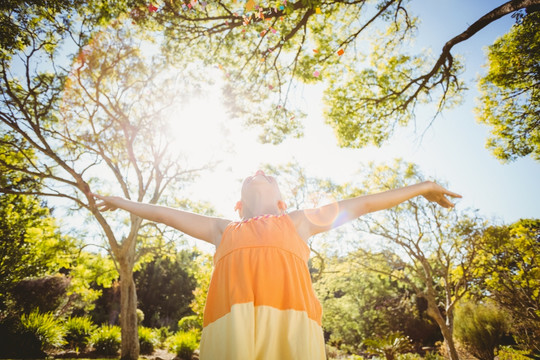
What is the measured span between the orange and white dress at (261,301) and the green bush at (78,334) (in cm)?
1475

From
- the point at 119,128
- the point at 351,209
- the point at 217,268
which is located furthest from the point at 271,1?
the point at 119,128

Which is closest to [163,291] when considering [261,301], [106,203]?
[106,203]

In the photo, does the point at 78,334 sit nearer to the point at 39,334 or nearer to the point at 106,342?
the point at 106,342

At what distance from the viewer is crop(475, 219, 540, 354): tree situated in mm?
8446

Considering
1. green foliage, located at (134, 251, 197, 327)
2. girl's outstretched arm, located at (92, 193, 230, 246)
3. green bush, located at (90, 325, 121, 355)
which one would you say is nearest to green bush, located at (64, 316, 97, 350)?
green bush, located at (90, 325, 121, 355)

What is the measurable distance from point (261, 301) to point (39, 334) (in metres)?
13.4

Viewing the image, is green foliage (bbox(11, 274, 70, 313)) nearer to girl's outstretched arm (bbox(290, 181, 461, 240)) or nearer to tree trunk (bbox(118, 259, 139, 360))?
tree trunk (bbox(118, 259, 139, 360))

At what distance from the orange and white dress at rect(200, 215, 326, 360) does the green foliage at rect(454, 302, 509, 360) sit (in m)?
19.4

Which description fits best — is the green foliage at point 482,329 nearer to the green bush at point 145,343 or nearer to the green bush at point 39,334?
the green bush at point 145,343

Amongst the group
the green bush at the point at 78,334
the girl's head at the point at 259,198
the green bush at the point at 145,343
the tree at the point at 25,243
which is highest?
the tree at the point at 25,243

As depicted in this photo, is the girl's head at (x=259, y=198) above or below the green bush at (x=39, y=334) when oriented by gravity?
above

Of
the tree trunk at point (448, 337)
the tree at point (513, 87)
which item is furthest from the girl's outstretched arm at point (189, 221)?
the tree trunk at point (448, 337)

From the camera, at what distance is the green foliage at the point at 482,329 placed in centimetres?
1399

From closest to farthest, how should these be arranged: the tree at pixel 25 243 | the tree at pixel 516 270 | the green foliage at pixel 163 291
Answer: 1. the tree at pixel 516 270
2. the tree at pixel 25 243
3. the green foliage at pixel 163 291
